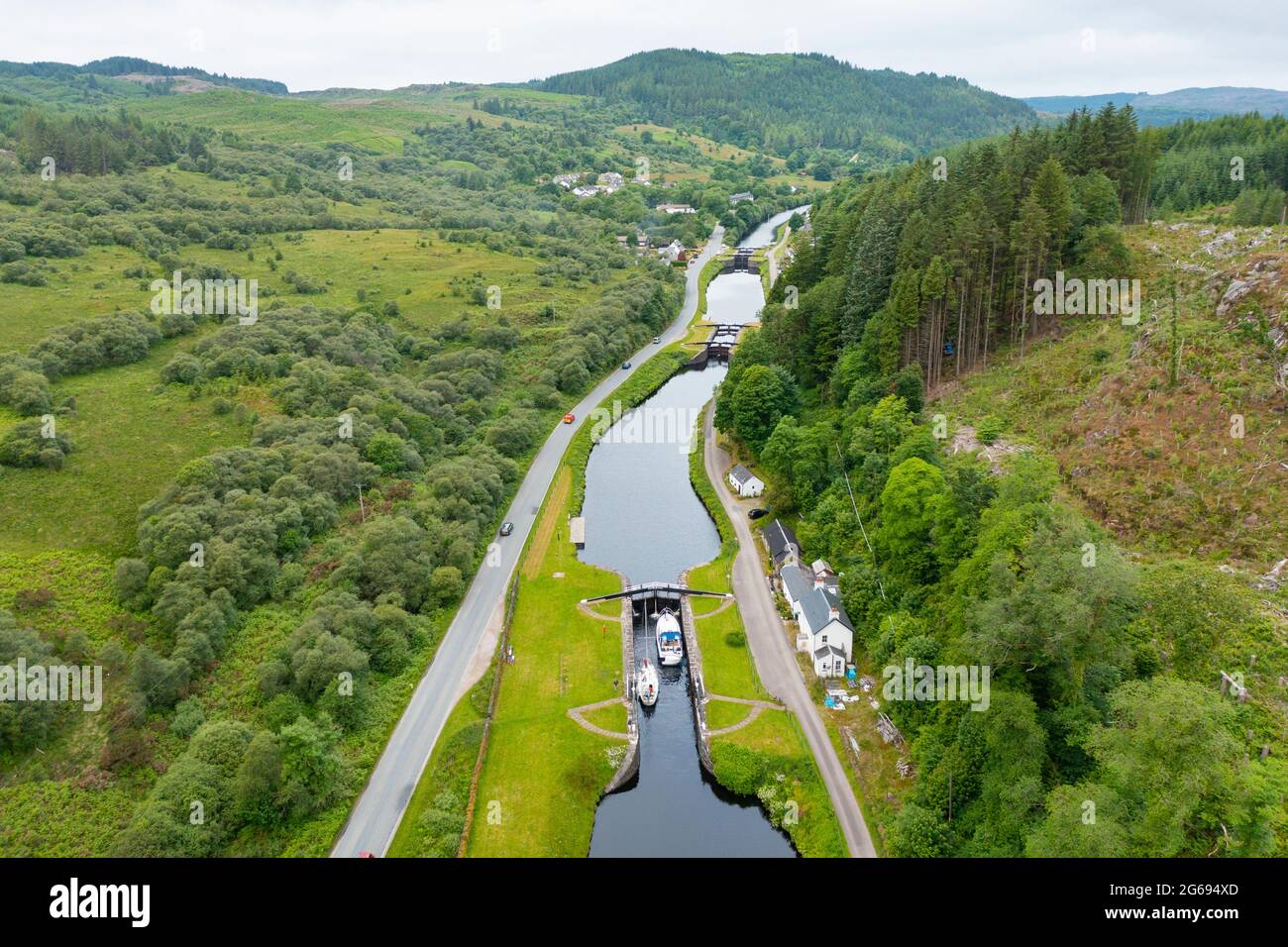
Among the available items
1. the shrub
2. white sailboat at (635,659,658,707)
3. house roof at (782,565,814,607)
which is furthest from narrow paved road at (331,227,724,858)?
the shrub

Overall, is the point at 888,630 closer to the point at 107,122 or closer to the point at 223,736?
the point at 223,736

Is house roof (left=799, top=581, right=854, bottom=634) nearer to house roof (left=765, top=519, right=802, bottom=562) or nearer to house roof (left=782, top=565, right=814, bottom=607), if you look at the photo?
house roof (left=782, top=565, right=814, bottom=607)

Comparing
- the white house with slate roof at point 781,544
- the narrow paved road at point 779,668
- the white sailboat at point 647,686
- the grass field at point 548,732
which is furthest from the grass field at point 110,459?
the white house with slate roof at point 781,544

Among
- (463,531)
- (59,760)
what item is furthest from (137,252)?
(59,760)

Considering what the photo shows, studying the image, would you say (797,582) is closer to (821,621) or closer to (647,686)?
(821,621)

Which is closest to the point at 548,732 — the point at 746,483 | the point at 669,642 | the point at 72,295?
the point at 669,642

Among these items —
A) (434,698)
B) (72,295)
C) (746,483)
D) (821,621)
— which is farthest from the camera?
(72,295)

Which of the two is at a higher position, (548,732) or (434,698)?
(434,698)
